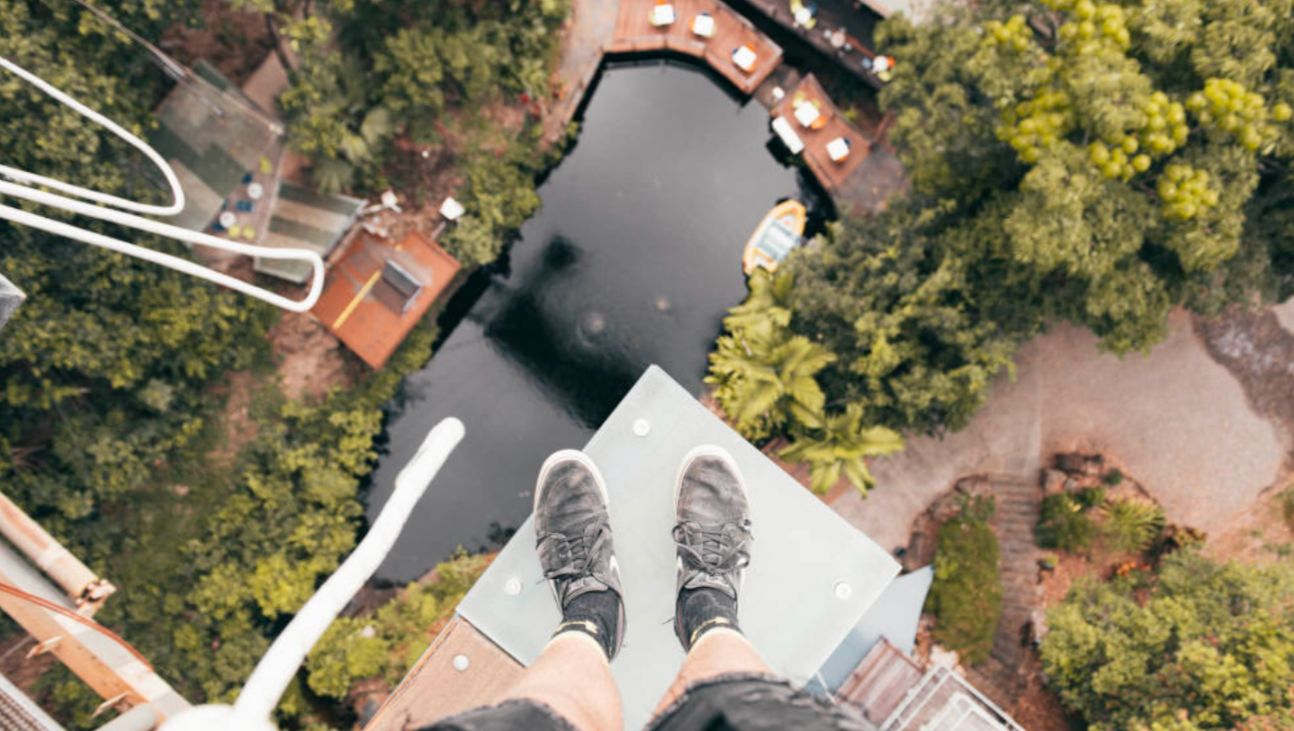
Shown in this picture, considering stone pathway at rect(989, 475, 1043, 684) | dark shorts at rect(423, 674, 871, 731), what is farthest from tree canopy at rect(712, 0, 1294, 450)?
dark shorts at rect(423, 674, 871, 731)

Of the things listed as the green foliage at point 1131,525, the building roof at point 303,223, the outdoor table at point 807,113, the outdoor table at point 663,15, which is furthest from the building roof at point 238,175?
the green foliage at point 1131,525

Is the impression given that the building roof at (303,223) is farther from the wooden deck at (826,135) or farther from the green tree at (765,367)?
the wooden deck at (826,135)

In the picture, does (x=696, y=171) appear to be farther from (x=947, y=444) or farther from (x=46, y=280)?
(x=46, y=280)

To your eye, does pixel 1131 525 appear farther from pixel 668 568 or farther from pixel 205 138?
pixel 205 138

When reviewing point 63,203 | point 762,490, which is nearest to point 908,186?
point 762,490

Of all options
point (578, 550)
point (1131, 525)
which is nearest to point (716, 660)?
point (578, 550)
